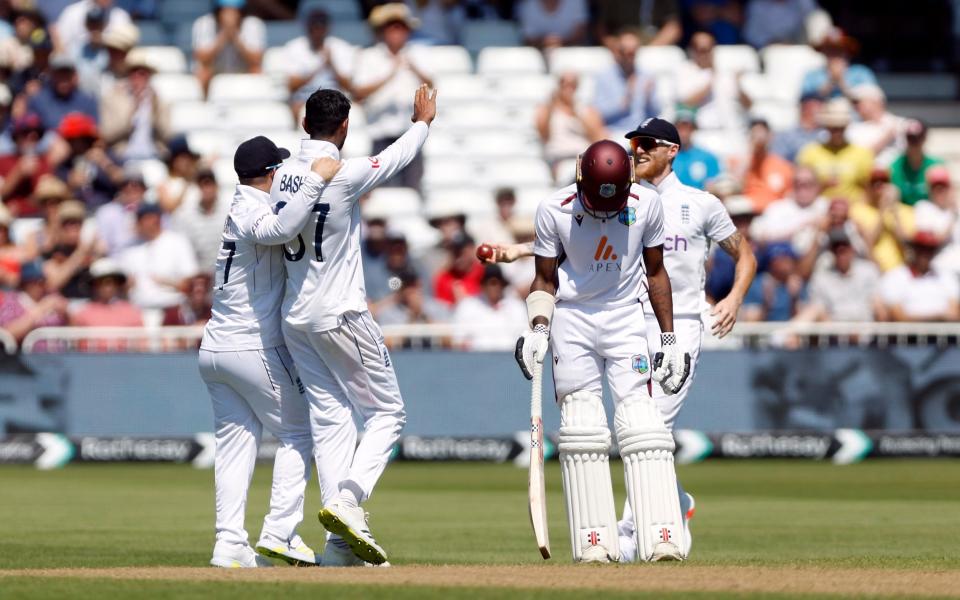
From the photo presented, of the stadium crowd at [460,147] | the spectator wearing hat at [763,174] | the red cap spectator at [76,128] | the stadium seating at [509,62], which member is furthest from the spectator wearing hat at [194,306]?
the spectator wearing hat at [763,174]

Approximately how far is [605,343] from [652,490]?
82cm

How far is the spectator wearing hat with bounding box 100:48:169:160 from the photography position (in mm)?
21641

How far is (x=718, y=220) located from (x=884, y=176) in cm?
1040

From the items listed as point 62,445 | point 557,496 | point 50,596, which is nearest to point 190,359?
point 62,445

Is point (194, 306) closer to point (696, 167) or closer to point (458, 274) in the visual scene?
point (458, 274)

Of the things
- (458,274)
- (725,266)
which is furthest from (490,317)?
(725,266)

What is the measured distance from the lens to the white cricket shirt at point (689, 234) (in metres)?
10.9

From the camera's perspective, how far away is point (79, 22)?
2262 centimetres

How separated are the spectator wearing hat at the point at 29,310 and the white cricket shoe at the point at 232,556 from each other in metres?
9.67

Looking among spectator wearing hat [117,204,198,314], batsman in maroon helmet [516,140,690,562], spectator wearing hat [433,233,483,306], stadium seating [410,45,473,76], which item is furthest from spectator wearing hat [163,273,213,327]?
batsman in maroon helmet [516,140,690,562]

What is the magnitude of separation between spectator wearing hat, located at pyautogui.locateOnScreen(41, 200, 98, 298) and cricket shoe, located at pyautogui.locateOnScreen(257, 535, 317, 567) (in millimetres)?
10143

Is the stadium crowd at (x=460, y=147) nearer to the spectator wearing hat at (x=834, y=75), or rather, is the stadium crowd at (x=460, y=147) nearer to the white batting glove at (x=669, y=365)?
the spectator wearing hat at (x=834, y=75)

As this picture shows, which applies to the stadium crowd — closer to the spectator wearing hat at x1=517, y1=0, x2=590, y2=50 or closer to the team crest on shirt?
the spectator wearing hat at x1=517, y1=0, x2=590, y2=50

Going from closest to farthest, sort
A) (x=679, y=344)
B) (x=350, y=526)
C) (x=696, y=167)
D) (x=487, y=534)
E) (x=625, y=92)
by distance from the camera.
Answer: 1. (x=350, y=526)
2. (x=679, y=344)
3. (x=487, y=534)
4. (x=696, y=167)
5. (x=625, y=92)
